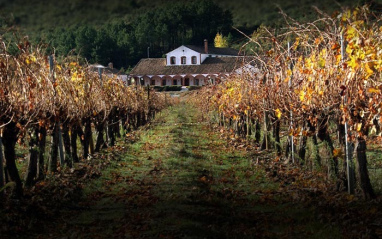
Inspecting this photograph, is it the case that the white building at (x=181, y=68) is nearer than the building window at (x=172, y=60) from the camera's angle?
Yes

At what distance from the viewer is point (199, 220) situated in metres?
6.80

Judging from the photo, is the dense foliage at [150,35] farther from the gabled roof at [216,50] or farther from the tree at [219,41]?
the gabled roof at [216,50]

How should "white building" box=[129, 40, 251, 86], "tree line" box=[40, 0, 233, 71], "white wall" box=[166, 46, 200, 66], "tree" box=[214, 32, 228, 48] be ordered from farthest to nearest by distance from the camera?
"tree" box=[214, 32, 228, 48] → "tree line" box=[40, 0, 233, 71] → "white wall" box=[166, 46, 200, 66] → "white building" box=[129, 40, 251, 86]

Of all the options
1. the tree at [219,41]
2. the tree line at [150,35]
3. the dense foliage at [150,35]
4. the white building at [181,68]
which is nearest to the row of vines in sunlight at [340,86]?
the white building at [181,68]

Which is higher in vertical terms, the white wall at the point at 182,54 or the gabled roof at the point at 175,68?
the white wall at the point at 182,54

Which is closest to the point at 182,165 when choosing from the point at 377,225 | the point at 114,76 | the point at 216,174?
the point at 216,174

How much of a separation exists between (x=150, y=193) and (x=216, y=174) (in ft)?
8.50

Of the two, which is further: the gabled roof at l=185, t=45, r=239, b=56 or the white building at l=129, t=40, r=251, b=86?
the gabled roof at l=185, t=45, r=239, b=56

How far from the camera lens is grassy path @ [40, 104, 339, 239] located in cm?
639

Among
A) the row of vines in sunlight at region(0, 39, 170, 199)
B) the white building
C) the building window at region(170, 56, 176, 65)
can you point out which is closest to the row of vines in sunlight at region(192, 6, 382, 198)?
the row of vines in sunlight at region(0, 39, 170, 199)

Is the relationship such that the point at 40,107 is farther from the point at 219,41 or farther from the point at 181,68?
the point at 219,41

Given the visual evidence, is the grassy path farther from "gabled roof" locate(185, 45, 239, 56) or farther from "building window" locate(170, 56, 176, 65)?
"gabled roof" locate(185, 45, 239, 56)

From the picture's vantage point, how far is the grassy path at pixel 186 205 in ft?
21.0

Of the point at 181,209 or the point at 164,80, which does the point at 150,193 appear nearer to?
the point at 181,209
